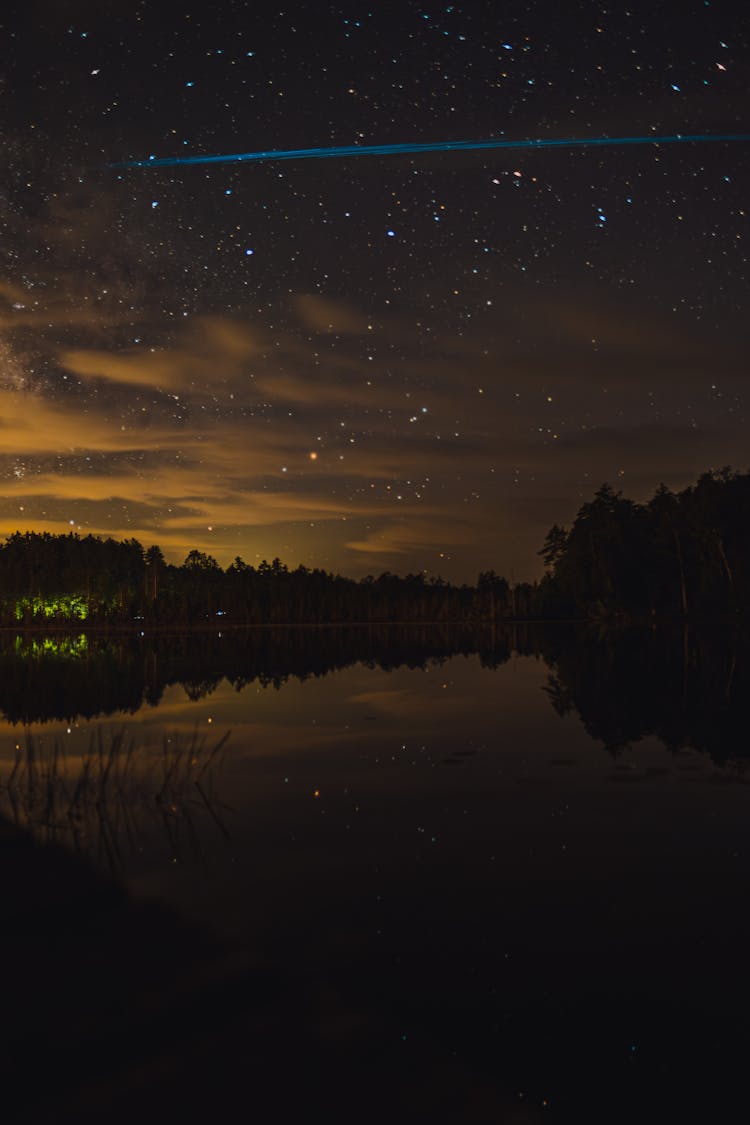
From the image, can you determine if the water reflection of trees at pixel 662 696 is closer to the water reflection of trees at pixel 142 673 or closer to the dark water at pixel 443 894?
the dark water at pixel 443 894

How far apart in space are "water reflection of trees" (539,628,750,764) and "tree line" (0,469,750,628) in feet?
171

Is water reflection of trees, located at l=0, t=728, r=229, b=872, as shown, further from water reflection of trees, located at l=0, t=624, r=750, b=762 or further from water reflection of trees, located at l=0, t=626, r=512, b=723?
water reflection of trees, located at l=0, t=626, r=512, b=723

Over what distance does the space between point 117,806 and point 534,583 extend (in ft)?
515

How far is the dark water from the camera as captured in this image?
16.1 feet

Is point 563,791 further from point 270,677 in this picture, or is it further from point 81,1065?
point 270,677

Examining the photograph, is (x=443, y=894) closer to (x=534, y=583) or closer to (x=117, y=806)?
(x=117, y=806)

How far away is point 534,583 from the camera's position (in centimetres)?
16350

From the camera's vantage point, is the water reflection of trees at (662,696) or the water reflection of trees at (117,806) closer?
the water reflection of trees at (117,806)

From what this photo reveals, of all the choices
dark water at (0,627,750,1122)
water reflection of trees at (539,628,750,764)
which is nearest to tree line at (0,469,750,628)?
water reflection of trees at (539,628,750,764)

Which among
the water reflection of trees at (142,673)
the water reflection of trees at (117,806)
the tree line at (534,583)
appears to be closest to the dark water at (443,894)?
the water reflection of trees at (117,806)

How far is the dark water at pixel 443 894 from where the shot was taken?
16.1 ft

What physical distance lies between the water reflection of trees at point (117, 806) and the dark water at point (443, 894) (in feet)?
0.18

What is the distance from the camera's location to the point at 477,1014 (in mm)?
5594

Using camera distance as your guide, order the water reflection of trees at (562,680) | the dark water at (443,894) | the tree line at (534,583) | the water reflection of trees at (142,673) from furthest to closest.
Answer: the tree line at (534,583), the water reflection of trees at (142,673), the water reflection of trees at (562,680), the dark water at (443,894)
